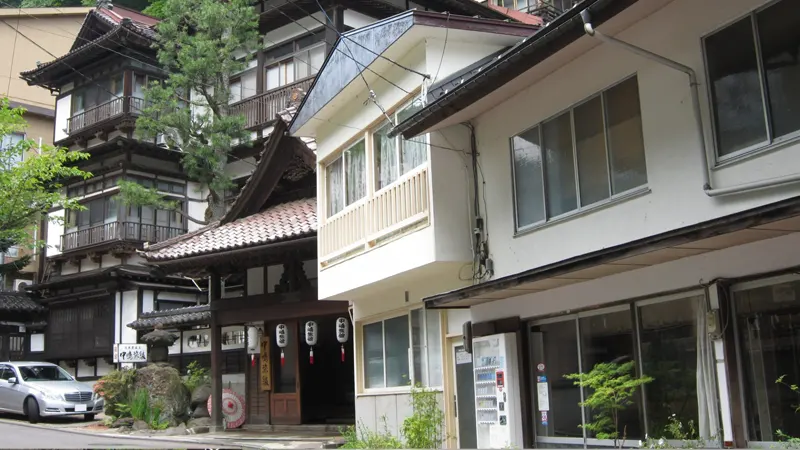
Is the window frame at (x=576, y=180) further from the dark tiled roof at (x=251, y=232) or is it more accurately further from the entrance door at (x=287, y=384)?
the entrance door at (x=287, y=384)

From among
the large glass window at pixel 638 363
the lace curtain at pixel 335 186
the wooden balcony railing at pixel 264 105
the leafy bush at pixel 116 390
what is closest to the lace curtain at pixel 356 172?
the lace curtain at pixel 335 186

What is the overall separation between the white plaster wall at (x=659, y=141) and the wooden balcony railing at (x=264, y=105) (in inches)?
640

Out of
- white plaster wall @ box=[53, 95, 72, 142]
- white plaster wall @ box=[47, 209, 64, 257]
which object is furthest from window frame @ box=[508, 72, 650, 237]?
white plaster wall @ box=[53, 95, 72, 142]

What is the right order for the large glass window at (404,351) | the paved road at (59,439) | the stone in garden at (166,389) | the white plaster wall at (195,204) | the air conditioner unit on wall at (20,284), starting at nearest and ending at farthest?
the large glass window at (404,351) → the paved road at (59,439) → the stone in garden at (166,389) → the white plaster wall at (195,204) → the air conditioner unit on wall at (20,284)

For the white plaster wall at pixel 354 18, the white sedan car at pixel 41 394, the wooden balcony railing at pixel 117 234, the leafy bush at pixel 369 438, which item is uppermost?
the white plaster wall at pixel 354 18

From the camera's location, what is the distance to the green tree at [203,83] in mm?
25797

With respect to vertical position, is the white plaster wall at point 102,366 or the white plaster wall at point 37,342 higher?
the white plaster wall at point 37,342

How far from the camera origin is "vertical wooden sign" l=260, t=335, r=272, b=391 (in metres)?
21.2

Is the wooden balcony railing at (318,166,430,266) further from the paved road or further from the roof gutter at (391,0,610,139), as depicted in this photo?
the paved road

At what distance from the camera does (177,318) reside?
81.6 ft

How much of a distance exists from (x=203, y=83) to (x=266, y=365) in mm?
10372

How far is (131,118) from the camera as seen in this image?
3102 cm

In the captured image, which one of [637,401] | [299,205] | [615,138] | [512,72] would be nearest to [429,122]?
[512,72]

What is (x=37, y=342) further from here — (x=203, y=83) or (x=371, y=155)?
(x=371, y=155)
